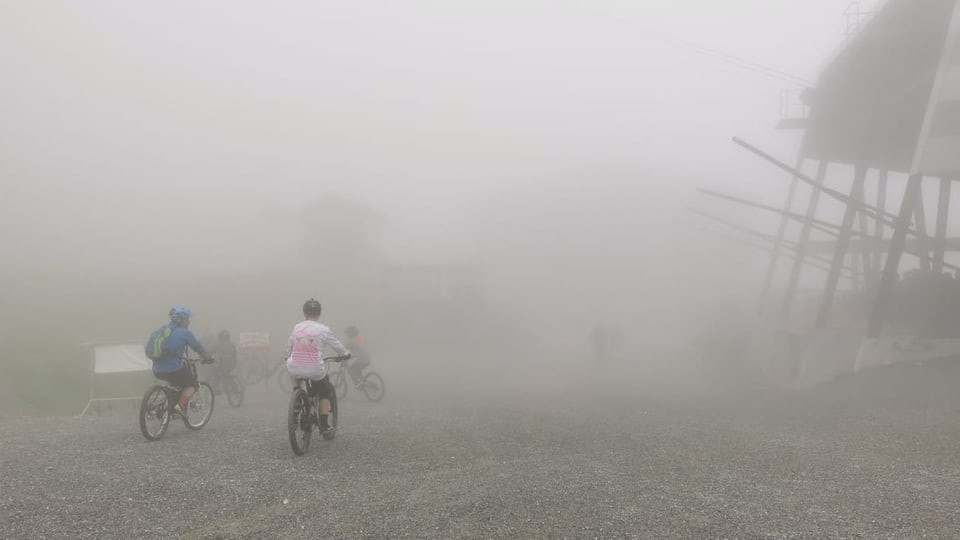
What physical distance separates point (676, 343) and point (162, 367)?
105 feet

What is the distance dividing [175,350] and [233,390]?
576 cm

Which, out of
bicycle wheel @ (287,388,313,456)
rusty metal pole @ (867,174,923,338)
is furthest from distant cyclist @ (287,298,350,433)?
rusty metal pole @ (867,174,923,338)

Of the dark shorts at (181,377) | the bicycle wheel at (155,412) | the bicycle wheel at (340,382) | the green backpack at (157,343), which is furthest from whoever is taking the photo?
the bicycle wheel at (340,382)

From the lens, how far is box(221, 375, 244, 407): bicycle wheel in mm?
13742

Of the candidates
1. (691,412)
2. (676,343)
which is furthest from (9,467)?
(676,343)

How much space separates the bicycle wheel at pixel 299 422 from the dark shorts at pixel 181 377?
2192mm

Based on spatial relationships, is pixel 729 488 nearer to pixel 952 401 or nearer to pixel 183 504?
pixel 183 504

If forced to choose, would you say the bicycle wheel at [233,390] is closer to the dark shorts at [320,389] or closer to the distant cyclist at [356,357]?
the distant cyclist at [356,357]

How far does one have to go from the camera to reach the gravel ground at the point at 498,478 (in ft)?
16.0

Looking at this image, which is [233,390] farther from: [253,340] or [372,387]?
[253,340]

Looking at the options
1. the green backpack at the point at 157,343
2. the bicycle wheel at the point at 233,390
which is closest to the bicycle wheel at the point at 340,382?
the bicycle wheel at the point at 233,390

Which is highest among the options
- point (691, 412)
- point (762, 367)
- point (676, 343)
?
point (691, 412)

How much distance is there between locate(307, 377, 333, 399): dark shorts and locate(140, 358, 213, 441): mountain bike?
2.12m

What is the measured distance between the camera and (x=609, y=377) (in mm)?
21438
